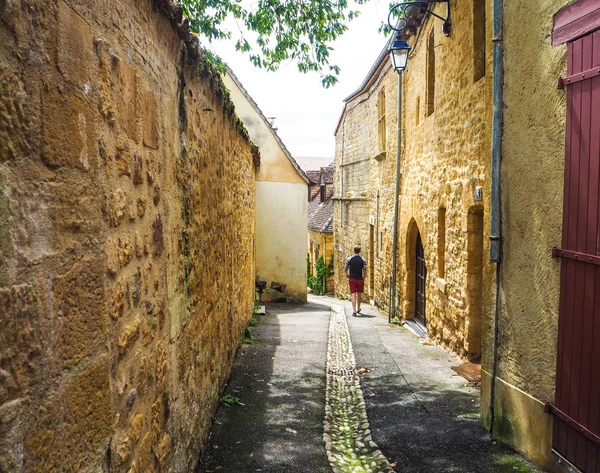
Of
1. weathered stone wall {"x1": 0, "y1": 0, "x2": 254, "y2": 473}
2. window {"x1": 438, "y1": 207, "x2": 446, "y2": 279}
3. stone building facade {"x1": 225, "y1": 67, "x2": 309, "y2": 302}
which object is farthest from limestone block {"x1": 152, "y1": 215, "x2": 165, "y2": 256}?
stone building facade {"x1": 225, "y1": 67, "x2": 309, "y2": 302}

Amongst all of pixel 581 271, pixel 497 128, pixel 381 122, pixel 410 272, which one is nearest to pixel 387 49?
pixel 381 122

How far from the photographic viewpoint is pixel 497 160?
14.6ft

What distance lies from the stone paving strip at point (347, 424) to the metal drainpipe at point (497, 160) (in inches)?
42.6

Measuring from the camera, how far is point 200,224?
4.13 m

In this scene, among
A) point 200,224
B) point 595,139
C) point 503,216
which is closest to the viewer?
point 595,139

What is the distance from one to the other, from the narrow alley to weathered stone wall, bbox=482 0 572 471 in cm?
38

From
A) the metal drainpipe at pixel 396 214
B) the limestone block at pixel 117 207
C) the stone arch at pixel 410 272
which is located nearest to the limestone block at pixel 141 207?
the limestone block at pixel 117 207

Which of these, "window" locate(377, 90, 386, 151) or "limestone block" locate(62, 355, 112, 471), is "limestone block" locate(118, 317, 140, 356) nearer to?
"limestone block" locate(62, 355, 112, 471)

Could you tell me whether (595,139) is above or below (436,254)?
above

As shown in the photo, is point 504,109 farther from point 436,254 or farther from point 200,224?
point 436,254

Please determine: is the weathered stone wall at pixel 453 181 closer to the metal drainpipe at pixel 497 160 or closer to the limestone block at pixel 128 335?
the metal drainpipe at pixel 497 160

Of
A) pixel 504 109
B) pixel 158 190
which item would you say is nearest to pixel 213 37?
pixel 504 109

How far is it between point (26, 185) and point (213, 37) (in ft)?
21.6

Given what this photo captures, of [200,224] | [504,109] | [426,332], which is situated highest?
[504,109]
